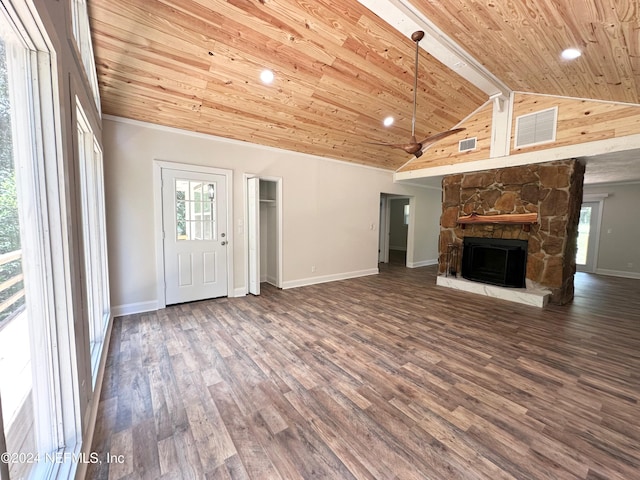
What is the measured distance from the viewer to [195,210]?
13.1 feet

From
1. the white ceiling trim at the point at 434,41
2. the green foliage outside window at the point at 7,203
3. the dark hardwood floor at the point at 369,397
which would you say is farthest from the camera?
the white ceiling trim at the point at 434,41

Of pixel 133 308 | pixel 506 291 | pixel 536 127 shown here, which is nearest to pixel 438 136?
pixel 536 127

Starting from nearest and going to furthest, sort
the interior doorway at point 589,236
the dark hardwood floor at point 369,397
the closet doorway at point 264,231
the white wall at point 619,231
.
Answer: the dark hardwood floor at point 369,397 → the closet doorway at point 264,231 → the white wall at point 619,231 → the interior doorway at point 589,236

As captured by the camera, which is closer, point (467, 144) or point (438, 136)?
point (438, 136)

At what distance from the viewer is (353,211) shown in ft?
19.3

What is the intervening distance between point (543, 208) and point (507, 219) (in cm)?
51

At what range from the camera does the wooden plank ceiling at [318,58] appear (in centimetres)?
229

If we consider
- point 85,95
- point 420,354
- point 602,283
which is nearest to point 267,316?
point 420,354

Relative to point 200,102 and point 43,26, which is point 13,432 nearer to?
point 43,26

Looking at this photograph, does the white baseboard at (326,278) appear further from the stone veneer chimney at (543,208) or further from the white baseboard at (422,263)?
the stone veneer chimney at (543,208)

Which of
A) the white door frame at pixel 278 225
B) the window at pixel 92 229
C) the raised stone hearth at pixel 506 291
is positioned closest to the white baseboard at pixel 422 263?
the raised stone hearth at pixel 506 291

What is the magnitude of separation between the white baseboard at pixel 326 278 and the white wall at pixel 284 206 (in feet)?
0.07

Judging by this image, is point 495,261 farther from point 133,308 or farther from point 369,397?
point 133,308

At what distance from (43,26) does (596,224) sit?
9973 mm
